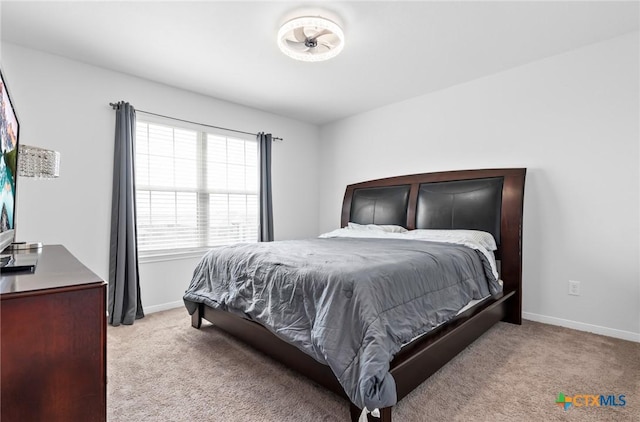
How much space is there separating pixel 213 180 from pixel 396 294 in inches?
114

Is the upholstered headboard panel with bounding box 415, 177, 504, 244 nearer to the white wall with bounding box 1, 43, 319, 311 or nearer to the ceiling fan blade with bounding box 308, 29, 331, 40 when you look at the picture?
the ceiling fan blade with bounding box 308, 29, 331, 40

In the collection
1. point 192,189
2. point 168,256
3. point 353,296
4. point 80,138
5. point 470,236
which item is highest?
point 80,138

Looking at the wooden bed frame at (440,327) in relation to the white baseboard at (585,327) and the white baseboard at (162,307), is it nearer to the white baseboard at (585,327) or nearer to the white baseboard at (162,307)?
the white baseboard at (585,327)

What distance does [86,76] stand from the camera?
2.95m

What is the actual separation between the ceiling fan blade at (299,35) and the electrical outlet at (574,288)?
120 inches

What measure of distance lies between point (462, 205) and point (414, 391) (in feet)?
6.55

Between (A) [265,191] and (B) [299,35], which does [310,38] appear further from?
(A) [265,191]

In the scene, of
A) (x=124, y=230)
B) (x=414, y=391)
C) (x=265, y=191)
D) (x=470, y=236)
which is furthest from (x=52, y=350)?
(x=265, y=191)

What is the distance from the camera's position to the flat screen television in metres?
1.32

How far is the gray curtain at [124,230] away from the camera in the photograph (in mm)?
2975

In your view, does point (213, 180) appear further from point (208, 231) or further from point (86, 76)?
point (86, 76)

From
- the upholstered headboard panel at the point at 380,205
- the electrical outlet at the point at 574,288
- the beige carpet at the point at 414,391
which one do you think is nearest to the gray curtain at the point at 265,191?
the upholstered headboard panel at the point at 380,205

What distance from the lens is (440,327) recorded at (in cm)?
190

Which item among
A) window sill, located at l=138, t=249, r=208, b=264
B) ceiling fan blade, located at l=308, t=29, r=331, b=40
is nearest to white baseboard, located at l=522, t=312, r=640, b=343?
ceiling fan blade, located at l=308, t=29, r=331, b=40
